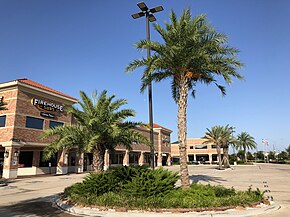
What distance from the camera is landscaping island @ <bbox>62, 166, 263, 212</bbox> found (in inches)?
391

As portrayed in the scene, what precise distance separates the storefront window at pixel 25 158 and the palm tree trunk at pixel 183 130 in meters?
24.2

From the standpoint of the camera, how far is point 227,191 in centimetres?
1252

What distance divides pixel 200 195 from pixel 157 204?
2380 millimetres

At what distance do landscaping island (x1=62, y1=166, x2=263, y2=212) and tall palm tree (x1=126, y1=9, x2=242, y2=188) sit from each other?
1.77 meters

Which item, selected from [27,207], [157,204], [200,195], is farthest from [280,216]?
[27,207]

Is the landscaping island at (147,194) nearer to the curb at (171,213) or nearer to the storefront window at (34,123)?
the curb at (171,213)

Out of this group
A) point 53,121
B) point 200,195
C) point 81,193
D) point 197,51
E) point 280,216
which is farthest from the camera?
point 53,121

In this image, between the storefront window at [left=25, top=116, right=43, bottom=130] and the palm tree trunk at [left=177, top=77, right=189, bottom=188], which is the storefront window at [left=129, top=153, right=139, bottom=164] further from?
the palm tree trunk at [left=177, top=77, right=189, bottom=188]

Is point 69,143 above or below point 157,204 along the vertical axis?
above

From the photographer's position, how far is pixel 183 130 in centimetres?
1398

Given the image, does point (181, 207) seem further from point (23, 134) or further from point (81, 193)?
point (23, 134)

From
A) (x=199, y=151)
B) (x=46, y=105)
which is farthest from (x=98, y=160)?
(x=199, y=151)

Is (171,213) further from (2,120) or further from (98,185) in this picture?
(2,120)

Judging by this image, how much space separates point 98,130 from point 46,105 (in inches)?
772
